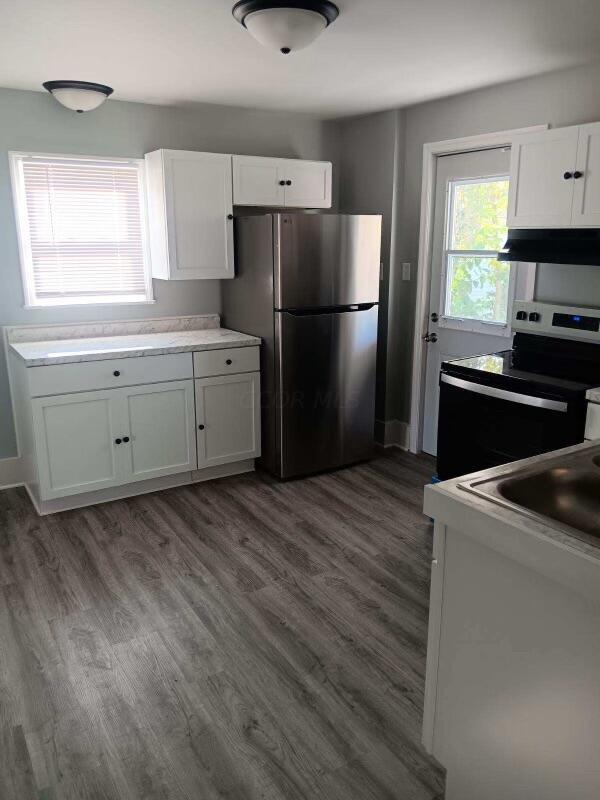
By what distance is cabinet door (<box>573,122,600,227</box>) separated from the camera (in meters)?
2.79

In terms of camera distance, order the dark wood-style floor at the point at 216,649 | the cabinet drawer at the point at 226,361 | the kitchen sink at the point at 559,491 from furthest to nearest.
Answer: the cabinet drawer at the point at 226,361 → the dark wood-style floor at the point at 216,649 → the kitchen sink at the point at 559,491

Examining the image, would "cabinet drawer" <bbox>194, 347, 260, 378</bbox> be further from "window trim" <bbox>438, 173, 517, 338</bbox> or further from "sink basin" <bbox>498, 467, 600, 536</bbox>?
"sink basin" <bbox>498, 467, 600, 536</bbox>

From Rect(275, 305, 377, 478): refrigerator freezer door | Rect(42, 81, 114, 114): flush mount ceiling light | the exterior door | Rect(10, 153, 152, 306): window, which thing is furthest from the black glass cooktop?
Rect(42, 81, 114, 114): flush mount ceiling light

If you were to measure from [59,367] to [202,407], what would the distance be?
34.6 inches

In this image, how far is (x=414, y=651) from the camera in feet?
7.66

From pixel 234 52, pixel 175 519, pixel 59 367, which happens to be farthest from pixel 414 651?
pixel 234 52

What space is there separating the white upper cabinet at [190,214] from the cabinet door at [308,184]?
1.47ft

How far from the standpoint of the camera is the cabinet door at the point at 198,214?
373 cm

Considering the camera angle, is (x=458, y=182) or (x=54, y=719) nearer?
(x=54, y=719)

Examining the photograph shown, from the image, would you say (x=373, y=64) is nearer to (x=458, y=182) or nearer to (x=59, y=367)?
(x=458, y=182)

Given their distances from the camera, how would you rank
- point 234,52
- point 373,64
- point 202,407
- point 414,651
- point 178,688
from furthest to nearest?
point 202,407
point 373,64
point 234,52
point 414,651
point 178,688

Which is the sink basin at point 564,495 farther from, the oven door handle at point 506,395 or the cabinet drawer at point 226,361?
the cabinet drawer at point 226,361

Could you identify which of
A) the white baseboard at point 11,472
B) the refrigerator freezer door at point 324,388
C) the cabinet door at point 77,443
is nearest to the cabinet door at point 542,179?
the refrigerator freezer door at point 324,388

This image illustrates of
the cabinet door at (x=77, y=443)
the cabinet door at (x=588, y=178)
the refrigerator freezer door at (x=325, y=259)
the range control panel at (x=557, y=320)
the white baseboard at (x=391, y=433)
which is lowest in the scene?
the white baseboard at (x=391, y=433)
